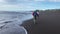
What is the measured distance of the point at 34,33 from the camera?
11.3 m

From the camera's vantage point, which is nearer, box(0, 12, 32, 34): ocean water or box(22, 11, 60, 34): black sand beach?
box(22, 11, 60, 34): black sand beach

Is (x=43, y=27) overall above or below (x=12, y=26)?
above

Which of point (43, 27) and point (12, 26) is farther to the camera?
point (12, 26)

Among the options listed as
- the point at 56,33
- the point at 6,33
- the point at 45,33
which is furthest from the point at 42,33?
the point at 6,33

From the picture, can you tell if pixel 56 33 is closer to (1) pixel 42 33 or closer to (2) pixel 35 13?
(1) pixel 42 33

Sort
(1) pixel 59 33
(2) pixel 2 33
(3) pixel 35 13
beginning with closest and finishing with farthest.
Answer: (1) pixel 59 33, (2) pixel 2 33, (3) pixel 35 13

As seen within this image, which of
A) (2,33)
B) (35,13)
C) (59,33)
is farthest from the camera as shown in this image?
(35,13)

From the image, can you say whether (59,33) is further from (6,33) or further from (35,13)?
(35,13)

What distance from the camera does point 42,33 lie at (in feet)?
36.9

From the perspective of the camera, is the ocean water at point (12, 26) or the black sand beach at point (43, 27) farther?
the ocean water at point (12, 26)

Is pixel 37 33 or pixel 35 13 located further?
pixel 35 13

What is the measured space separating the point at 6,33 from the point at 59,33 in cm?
426

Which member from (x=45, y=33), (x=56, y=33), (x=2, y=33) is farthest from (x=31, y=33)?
(x=2, y=33)

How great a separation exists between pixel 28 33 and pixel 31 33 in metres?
0.23
